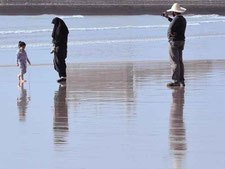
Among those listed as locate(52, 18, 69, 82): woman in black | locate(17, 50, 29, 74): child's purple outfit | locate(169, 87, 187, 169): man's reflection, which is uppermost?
locate(52, 18, 69, 82): woman in black

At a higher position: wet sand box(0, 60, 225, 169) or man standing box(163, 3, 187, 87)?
man standing box(163, 3, 187, 87)

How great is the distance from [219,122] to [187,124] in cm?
35

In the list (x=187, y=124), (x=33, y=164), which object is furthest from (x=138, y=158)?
(x=187, y=124)

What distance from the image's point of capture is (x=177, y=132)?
833 centimetres

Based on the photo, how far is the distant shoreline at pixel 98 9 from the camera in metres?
81.2

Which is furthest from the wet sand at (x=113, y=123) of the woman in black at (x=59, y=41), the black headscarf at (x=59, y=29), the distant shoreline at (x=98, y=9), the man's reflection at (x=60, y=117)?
the distant shoreline at (x=98, y=9)

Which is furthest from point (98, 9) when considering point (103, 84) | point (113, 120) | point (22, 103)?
point (113, 120)

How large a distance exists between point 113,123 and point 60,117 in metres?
0.84

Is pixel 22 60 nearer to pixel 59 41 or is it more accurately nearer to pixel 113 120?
pixel 59 41

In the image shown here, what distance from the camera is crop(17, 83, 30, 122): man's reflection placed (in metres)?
9.68

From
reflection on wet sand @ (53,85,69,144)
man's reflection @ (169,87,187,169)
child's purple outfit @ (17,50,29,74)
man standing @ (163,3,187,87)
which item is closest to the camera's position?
man's reflection @ (169,87,187,169)

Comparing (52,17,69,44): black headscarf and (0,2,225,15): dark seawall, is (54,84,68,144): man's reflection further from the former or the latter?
(0,2,225,15): dark seawall

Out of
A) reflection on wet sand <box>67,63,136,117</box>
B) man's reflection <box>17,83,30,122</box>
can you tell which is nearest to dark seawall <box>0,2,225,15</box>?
reflection on wet sand <box>67,63,136,117</box>

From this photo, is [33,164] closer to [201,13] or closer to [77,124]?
[77,124]
